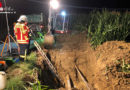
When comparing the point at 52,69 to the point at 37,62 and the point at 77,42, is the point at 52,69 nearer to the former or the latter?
the point at 37,62

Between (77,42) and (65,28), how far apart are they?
2.38 metres

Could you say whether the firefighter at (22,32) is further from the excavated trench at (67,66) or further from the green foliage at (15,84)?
the green foliage at (15,84)

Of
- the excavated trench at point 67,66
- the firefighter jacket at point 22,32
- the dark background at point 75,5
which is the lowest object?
the excavated trench at point 67,66

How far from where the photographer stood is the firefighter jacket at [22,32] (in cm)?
438

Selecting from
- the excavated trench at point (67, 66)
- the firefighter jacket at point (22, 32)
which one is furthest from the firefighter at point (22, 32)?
the excavated trench at point (67, 66)

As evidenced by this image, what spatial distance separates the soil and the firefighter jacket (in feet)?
5.13

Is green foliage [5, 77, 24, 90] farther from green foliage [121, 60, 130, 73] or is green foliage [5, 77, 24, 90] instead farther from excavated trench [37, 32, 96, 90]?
green foliage [121, 60, 130, 73]

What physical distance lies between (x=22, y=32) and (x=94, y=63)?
3.27 meters

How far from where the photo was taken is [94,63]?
5.21m

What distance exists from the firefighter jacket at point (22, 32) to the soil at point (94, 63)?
1.56 metres

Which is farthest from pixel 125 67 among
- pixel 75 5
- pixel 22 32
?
pixel 75 5

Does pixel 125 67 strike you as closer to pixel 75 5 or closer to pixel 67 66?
pixel 67 66

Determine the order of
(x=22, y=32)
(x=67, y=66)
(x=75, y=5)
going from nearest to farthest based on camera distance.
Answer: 1. (x=22, y=32)
2. (x=67, y=66)
3. (x=75, y=5)

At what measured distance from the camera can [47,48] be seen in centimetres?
616
